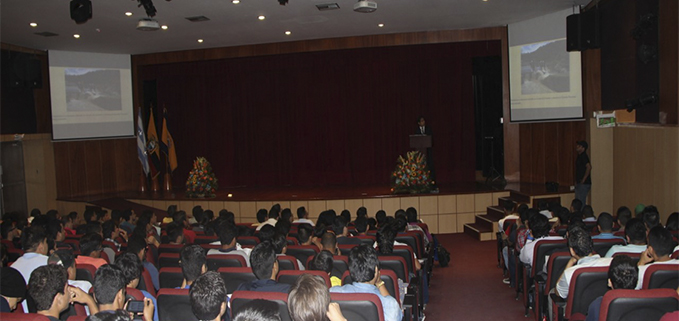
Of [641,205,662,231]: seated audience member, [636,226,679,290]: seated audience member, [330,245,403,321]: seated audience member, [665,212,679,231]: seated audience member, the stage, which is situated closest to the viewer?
[330,245,403,321]: seated audience member

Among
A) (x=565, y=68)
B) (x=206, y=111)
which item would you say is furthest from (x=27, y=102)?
(x=565, y=68)

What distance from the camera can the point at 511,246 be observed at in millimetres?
6496

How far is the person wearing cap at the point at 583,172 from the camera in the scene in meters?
9.34

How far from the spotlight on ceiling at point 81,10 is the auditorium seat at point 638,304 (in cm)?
679

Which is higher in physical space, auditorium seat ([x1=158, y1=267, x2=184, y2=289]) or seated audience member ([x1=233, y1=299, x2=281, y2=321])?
seated audience member ([x1=233, y1=299, x2=281, y2=321])

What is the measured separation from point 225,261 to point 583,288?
2.71 metres

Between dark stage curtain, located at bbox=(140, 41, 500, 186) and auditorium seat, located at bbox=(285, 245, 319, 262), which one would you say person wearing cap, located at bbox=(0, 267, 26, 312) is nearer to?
auditorium seat, located at bbox=(285, 245, 319, 262)

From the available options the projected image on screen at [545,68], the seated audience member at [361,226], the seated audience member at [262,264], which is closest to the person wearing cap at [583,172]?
the projected image on screen at [545,68]

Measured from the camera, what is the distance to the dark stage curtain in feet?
44.7

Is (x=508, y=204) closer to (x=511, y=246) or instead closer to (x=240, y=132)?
(x=511, y=246)

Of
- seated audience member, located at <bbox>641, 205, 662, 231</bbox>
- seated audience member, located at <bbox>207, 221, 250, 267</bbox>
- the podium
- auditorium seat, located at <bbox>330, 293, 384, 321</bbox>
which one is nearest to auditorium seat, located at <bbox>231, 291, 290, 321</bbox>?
auditorium seat, located at <bbox>330, 293, 384, 321</bbox>

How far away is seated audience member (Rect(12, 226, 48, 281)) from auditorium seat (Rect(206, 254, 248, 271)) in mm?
1298

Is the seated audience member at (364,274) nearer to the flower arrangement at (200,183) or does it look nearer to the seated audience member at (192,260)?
the seated audience member at (192,260)

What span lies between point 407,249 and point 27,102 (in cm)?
1024
